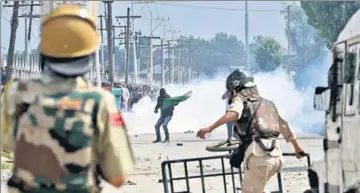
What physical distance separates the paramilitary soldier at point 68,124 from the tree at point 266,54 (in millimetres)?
40519

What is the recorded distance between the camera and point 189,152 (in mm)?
18750

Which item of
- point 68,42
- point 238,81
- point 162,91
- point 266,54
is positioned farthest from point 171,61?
point 68,42

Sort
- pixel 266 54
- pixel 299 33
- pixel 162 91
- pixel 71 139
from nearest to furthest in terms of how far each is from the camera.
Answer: pixel 71 139
pixel 162 91
pixel 266 54
pixel 299 33

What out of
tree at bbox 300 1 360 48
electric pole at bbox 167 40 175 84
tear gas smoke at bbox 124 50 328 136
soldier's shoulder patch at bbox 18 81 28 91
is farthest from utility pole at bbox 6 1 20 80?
electric pole at bbox 167 40 175 84

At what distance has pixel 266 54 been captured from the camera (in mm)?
47875

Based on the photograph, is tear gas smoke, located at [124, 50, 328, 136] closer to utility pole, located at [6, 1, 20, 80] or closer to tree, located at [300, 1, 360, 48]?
tree, located at [300, 1, 360, 48]

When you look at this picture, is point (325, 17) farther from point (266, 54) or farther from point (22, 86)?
point (22, 86)

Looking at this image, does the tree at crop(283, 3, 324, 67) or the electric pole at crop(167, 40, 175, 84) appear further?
the electric pole at crop(167, 40, 175, 84)

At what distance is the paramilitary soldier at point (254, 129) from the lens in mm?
6934

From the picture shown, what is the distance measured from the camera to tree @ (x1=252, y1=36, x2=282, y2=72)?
46.1 metres

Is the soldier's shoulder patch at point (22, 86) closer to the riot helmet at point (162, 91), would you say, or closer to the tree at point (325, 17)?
the riot helmet at point (162, 91)

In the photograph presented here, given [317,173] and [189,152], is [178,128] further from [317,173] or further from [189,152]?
[317,173]

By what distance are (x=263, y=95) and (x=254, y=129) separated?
719 inches

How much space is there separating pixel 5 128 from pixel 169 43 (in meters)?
78.1
